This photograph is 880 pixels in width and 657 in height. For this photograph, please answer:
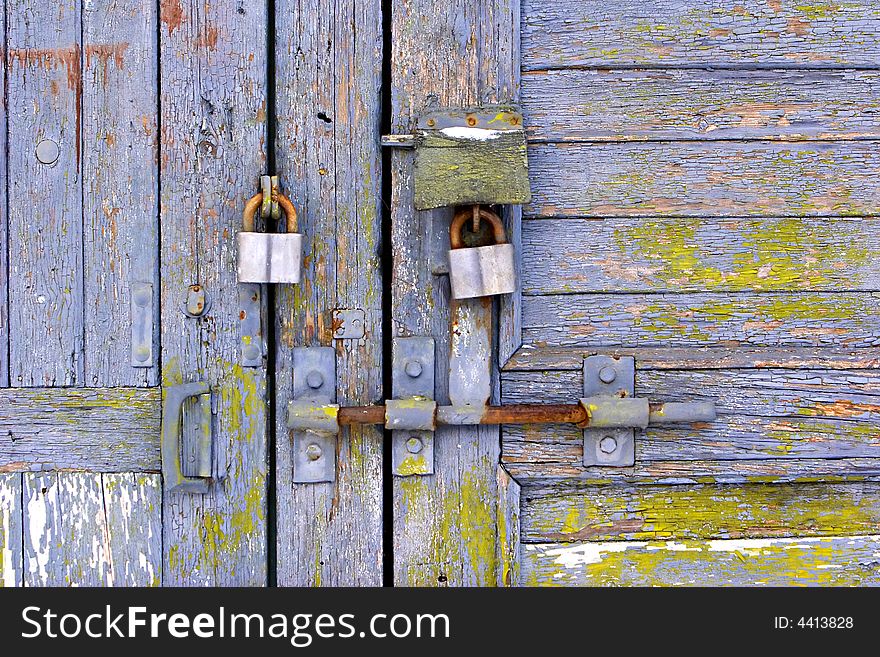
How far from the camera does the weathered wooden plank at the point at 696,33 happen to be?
1.14 m

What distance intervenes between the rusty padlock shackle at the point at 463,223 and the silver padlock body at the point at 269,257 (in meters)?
0.23

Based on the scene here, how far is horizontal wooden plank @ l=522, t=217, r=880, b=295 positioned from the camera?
116 centimetres

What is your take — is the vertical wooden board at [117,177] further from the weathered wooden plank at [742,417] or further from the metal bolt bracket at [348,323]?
the weathered wooden plank at [742,417]

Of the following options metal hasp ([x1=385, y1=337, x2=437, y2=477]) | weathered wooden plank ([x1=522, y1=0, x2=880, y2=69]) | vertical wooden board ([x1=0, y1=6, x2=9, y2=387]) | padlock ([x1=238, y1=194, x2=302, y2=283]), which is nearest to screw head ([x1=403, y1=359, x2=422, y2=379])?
metal hasp ([x1=385, y1=337, x2=437, y2=477])

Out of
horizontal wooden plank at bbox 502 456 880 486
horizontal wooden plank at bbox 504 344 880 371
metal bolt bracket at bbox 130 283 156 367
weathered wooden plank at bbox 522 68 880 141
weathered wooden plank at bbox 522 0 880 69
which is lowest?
horizontal wooden plank at bbox 502 456 880 486

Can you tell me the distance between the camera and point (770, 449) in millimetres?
1185

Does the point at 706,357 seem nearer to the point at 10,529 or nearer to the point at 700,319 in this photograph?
the point at 700,319

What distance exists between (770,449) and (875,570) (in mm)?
291

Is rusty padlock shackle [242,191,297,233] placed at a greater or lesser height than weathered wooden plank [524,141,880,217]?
lesser

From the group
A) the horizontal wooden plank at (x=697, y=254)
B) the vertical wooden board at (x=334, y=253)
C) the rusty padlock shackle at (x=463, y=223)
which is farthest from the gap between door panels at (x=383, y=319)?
the horizontal wooden plank at (x=697, y=254)

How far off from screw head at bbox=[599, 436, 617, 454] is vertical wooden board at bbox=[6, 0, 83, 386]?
33.3 inches

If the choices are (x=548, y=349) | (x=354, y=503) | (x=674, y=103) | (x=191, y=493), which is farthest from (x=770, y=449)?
(x=191, y=493)

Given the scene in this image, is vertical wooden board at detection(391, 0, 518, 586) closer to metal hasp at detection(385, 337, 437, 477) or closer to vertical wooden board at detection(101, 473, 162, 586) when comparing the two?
metal hasp at detection(385, 337, 437, 477)

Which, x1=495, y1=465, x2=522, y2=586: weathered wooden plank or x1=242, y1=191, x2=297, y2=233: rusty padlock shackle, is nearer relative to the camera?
x1=242, y1=191, x2=297, y2=233: rusty padlock shackle
